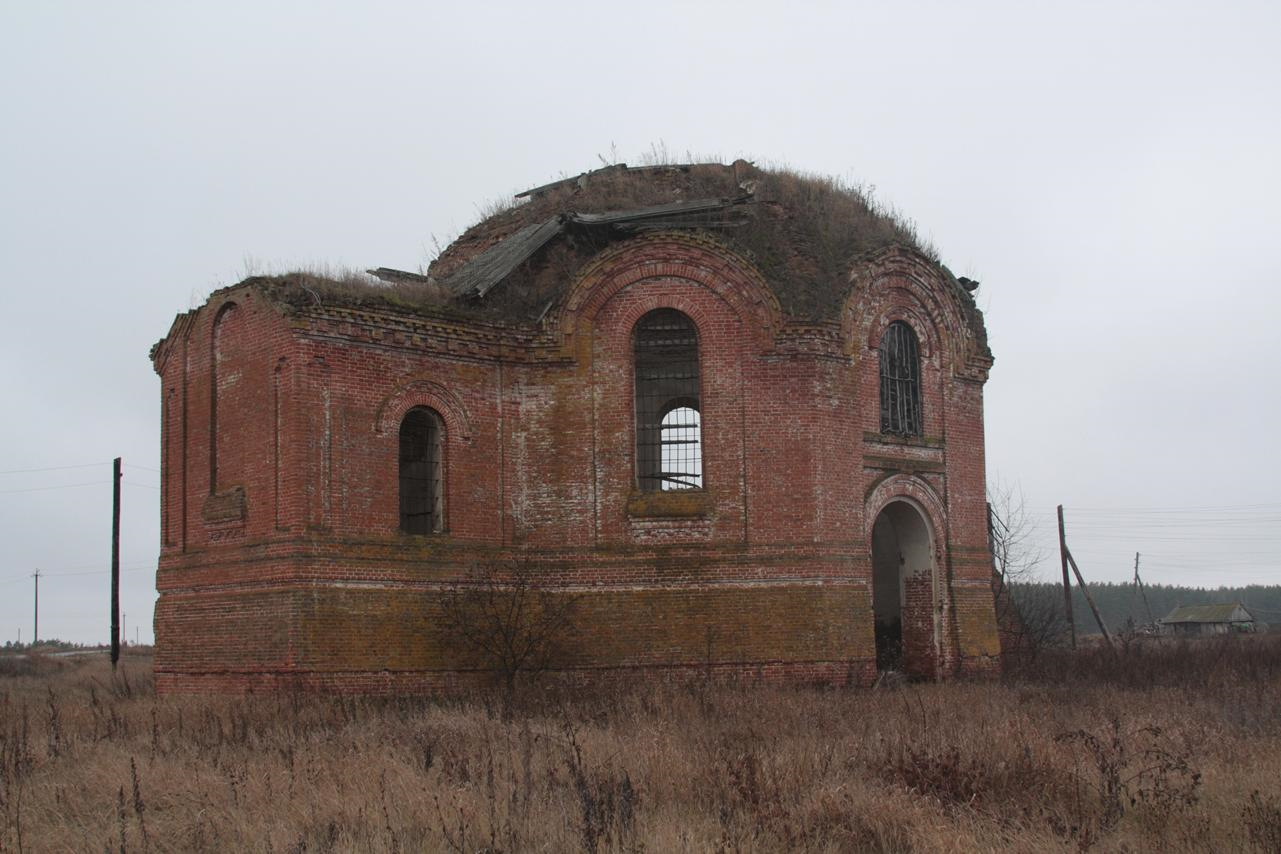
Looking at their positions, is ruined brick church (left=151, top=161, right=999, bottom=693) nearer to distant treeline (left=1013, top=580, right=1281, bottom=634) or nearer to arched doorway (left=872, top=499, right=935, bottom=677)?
arched doorway (left=872, top=499, right=935, bottom=677)

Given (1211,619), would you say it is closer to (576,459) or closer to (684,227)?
(684,227)

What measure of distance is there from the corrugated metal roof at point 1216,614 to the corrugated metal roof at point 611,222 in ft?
204

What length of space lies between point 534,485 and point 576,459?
735 millimetres

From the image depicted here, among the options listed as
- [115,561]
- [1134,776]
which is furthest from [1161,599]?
[1134,776]

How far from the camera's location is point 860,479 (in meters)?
19.2

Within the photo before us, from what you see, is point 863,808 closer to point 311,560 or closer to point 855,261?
point 311,560

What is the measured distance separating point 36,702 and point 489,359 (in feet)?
28.5

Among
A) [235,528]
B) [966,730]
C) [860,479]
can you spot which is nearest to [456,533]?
[235,528]

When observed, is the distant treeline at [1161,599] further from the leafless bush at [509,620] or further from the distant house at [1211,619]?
the leafless bush at [509,620]

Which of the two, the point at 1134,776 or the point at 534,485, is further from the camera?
the point at 534,485

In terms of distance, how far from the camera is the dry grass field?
8898 millimetres

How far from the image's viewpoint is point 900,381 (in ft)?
67.7

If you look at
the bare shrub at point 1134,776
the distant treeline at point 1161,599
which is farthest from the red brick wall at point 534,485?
the distant treeline at point 1161,599

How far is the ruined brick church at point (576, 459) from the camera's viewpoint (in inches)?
686
